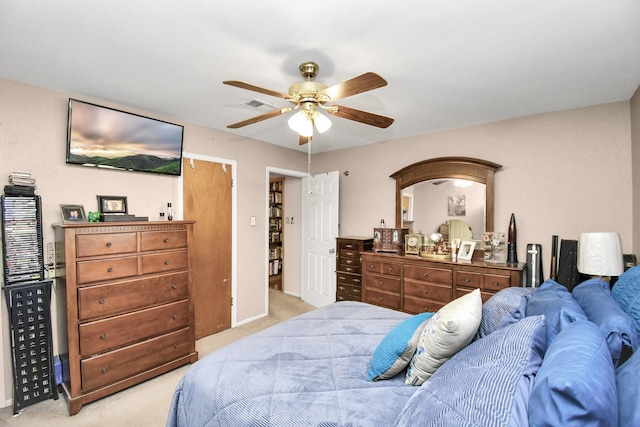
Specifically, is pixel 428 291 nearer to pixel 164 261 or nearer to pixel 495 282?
pixel 495 282

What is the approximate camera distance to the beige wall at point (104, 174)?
2293mm

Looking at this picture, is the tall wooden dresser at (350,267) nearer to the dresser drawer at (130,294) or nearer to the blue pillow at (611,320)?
the dresser drawer at (130,294)

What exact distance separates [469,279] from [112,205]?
3.66 metres

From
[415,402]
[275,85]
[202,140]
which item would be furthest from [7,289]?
[415,402]

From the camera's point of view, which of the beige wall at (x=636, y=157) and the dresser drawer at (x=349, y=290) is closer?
the beige wall at (x=636, y=157)

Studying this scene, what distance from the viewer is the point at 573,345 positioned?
83cm

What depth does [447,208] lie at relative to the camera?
3602 mm

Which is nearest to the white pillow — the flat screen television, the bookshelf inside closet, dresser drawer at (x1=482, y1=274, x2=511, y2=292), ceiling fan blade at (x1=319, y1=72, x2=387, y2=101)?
ceiling fan blade at (x1=319, y1=72, x2=387, y2=101)

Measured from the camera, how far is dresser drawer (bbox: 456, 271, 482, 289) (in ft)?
9.58

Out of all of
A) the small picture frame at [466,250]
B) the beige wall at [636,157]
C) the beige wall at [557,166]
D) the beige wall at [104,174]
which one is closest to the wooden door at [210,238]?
the beige wall at [104,174]

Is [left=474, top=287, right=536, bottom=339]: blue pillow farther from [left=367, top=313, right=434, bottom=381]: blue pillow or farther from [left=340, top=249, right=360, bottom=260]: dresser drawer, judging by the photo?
[left=340, top=249, right=360, bottom=260]: dresser drawer

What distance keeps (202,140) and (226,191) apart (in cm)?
69

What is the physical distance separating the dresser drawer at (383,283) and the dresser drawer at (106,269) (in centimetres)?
258

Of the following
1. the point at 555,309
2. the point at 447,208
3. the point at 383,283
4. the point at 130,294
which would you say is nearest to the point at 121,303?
the point at 130,294
